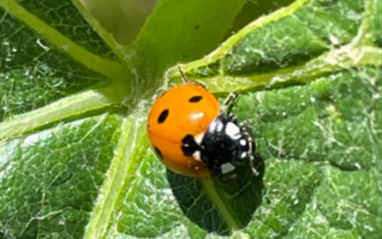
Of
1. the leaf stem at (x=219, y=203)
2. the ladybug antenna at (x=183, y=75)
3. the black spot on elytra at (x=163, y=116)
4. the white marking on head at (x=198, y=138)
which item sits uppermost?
the ladybug antenna at (x=183, y=75)

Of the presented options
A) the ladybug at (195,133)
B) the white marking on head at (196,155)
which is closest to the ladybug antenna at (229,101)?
the ladybug at (195,133)

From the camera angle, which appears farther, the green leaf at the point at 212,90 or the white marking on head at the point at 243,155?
the white marking on head at the point at 243,155

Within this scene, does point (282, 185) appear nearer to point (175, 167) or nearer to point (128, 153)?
point (175, 167)

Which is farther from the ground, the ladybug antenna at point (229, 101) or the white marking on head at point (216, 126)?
the ladybug antenna at point (229, 101)

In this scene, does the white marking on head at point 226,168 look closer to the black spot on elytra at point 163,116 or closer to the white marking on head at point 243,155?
the white marking on head at point 243,155

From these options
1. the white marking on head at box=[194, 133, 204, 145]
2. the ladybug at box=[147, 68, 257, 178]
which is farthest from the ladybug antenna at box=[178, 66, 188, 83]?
the white marking on head at box=[194, 133, 204, 145]

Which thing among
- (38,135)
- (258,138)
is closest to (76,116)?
(38,135)

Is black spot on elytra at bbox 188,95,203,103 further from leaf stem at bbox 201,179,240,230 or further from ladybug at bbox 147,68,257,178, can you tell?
leaf stem at bbox 201,179,240,230
